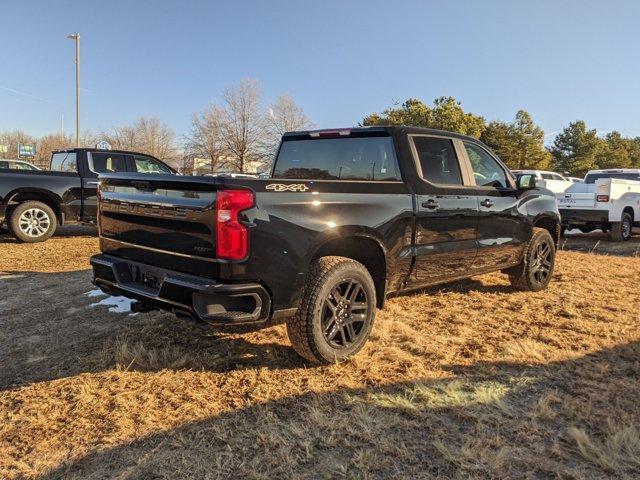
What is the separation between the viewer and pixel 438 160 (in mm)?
4613

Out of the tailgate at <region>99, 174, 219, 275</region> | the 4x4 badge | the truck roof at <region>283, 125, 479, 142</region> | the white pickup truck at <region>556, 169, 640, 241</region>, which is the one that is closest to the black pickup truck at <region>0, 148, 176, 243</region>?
the truck roof at <region>283, 125, 479, 142</region>

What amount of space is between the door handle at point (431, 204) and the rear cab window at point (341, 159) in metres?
0.32

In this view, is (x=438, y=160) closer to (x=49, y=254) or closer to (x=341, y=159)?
(x=341, y=159)

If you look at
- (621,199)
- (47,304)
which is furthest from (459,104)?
(47,304)

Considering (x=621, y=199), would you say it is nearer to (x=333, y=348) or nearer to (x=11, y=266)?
(x=333, y=348)

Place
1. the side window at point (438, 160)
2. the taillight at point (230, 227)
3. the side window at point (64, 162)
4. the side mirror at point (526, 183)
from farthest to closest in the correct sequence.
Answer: the side window at point (64, 162), the side mirror at point (526, 183), the side window at point (438, 160), the taillight at point (230, 227)

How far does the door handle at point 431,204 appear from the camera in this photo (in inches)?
168

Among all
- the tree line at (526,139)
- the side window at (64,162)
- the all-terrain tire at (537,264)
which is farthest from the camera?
the tree line at (526,139)

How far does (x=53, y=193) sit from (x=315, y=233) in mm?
7485

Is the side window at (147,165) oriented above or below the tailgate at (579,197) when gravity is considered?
above

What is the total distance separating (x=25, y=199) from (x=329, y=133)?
6.91 meters

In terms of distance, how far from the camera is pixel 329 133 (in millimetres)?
4621

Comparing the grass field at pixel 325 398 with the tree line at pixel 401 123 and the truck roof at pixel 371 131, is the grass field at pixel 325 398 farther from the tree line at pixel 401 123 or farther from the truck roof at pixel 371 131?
the tree line at pixel 401 123

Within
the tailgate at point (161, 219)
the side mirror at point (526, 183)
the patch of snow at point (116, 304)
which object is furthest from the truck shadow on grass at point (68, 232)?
the side mirror at point (526, 183)
